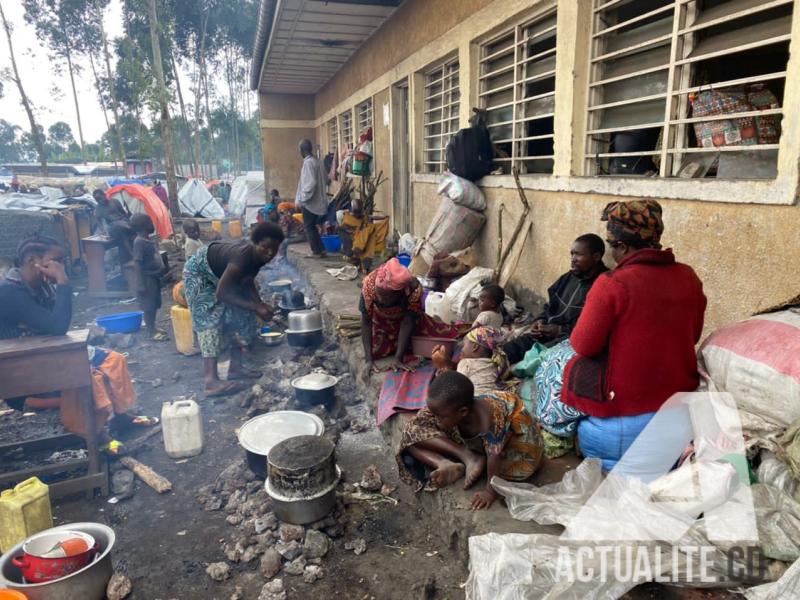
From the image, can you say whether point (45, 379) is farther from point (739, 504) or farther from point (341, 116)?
point (341, 116)

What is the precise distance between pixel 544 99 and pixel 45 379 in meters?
4.74

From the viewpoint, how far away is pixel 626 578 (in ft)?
6.12

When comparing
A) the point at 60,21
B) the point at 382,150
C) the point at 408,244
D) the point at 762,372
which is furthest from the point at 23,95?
the point at 762,372

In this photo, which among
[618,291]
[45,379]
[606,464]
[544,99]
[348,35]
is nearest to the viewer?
[618,291]

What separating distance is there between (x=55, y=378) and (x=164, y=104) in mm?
14381

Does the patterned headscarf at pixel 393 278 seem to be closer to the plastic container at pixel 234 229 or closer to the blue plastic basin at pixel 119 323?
the blue plastic basin at pixel 119 323

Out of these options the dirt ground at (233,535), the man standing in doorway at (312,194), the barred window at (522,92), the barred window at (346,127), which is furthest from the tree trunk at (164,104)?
the dirt ground at (233,535)

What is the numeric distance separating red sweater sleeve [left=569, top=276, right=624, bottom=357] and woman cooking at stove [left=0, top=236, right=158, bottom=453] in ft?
11.1

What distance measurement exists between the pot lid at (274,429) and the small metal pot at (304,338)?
188 cm

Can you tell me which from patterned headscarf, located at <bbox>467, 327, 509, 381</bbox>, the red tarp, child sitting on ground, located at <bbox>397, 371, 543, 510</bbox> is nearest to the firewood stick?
child sitting on ground, located at <bbox>397, 371, 543, 510</bbox>

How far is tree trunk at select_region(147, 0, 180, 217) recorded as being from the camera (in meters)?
15.4

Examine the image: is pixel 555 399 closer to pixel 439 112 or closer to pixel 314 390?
pixel 314 390

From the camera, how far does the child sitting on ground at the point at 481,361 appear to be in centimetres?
348

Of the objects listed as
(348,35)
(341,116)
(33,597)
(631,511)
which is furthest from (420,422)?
(341,116)
